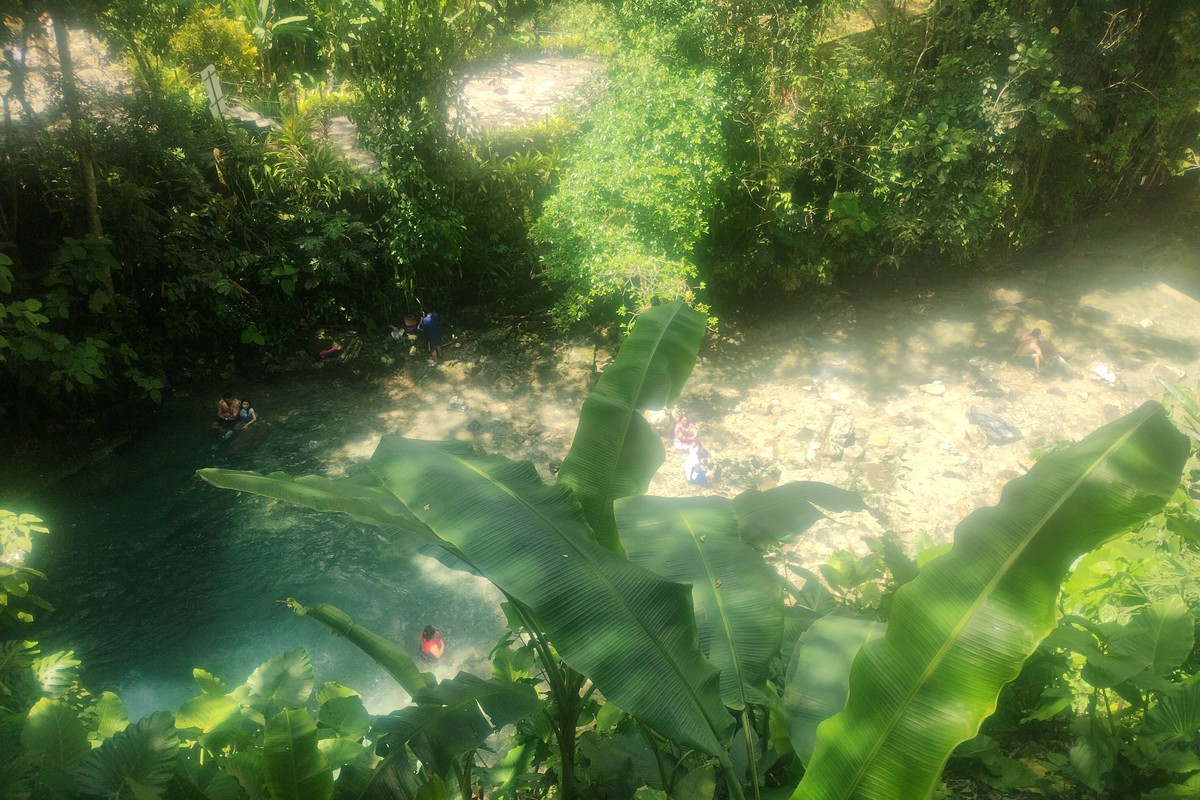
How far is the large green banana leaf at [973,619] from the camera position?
1.37 metres

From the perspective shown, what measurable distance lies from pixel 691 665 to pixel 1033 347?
8.26 m

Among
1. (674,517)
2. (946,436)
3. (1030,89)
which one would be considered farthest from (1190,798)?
(1030,89)

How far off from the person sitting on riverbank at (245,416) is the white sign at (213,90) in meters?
3.72

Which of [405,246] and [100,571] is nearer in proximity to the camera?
[100,571]

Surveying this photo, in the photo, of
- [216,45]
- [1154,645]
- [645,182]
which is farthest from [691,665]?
[216,45]

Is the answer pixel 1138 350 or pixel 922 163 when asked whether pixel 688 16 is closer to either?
pixel 922 163

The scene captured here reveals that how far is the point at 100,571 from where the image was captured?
614cm

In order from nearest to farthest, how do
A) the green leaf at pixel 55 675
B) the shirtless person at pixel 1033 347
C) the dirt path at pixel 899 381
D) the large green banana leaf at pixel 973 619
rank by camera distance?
the large green banana leaf at pixel 973 619
the green leaf at pixel 55 675
the dirt path at pixel 899 381
the shirtless person at pixel 1033 347

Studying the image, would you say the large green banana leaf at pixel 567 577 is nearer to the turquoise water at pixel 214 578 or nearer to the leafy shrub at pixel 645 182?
the turquoise water at pixel 214 578

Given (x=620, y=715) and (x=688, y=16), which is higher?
(x=688, y=16)

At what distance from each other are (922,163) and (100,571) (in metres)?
9.98

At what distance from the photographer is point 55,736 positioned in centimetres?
162

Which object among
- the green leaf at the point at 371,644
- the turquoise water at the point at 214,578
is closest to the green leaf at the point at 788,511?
the green leaf at the point at 371,644

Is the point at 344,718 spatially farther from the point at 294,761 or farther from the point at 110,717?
the point at 110,717
